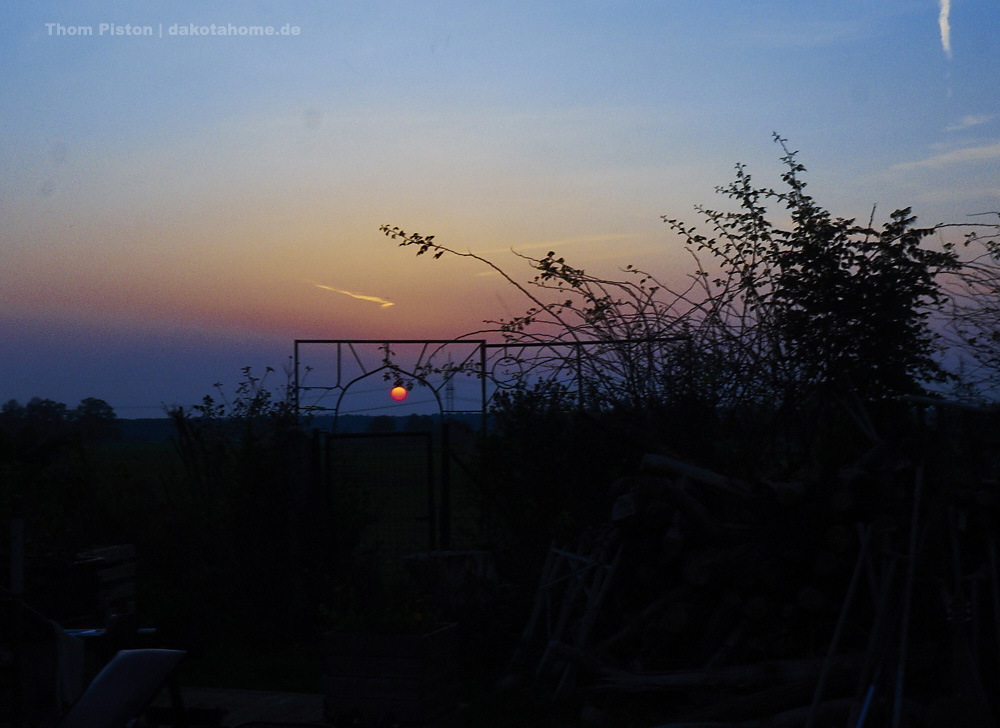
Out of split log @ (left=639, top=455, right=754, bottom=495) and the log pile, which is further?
split log @ (left=639, top=455, right=754, bottom=495)

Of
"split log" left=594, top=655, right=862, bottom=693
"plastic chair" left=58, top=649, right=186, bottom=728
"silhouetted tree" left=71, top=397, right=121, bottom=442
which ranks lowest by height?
"split log" left=594, top=655, right=862, bottom=693

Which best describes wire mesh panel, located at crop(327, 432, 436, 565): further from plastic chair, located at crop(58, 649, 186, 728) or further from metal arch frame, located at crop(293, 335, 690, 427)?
plastic chair, located at crop(58, 649, 186, 728)

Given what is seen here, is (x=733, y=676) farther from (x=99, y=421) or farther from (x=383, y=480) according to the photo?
(x=99, y=421)

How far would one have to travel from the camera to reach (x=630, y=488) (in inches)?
269

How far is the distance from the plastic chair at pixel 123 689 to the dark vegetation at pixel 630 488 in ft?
6.19

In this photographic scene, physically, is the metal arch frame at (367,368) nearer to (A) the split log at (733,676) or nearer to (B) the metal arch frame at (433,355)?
(B) the metal arch frame at (433,355)

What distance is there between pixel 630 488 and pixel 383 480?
3002 mm

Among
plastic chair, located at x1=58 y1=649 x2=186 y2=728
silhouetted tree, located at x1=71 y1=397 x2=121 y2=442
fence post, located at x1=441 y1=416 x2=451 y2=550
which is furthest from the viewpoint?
silhouetted tree, located at x1=71 y1=397 x2=121 y2=442

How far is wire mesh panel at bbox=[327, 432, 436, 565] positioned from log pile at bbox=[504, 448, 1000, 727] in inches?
81.7

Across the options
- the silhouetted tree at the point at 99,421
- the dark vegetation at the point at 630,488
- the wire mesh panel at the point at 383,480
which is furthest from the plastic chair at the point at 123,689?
the silhouetted tree at the point at 99,421

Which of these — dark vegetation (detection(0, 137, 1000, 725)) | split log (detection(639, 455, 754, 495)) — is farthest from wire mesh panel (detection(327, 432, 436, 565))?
split log (detection(639, 455, 754, 495))

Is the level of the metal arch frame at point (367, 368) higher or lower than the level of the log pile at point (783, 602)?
higher

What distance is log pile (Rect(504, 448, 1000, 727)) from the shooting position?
4516mm

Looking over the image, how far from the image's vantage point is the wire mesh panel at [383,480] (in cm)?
865
